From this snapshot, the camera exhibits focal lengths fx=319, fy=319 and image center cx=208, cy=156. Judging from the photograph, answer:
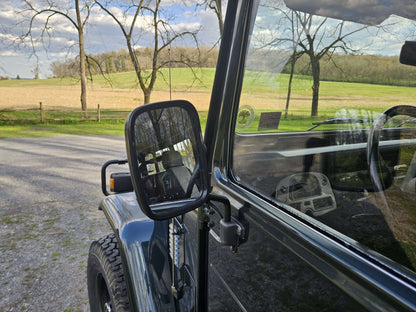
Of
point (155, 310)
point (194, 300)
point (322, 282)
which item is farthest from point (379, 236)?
point (155, 310)

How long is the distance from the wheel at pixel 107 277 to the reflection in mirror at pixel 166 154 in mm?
776

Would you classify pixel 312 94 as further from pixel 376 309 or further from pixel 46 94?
pixel 46 94

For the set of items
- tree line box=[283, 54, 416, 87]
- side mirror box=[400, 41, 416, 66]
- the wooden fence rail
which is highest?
side mirror box=[400, 41, 416, 66]

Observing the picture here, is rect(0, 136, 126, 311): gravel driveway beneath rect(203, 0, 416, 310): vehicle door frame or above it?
beneath

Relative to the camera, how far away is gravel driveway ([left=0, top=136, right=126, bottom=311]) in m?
2.87

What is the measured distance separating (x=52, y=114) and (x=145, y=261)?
1833 centimetres

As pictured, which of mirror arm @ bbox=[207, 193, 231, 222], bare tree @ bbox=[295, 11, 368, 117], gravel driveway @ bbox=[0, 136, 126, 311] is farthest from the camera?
gravel driveway @ bbox=[0, 136, 126, 311]

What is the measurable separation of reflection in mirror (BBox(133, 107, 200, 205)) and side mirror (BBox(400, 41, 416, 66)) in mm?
657

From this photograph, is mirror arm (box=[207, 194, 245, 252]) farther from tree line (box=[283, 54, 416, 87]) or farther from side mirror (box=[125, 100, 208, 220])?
tree line (box=[283, 54, 416, 87])

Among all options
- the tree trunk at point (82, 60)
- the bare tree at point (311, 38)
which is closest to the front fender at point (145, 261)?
the bare tree at point (311, 38)

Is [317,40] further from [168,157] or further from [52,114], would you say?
[52,114]

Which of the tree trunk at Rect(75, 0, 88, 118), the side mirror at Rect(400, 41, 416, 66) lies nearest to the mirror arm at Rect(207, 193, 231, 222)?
the side mirror at Rect(400, 41, 416, 66)

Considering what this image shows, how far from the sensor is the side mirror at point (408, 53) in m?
0.84

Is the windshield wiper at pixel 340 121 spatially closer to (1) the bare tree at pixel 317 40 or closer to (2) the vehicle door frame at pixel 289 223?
(1) the bare tree at pixel 317 40
